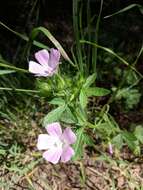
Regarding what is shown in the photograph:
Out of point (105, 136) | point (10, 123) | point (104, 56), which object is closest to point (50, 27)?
point (104, 56)

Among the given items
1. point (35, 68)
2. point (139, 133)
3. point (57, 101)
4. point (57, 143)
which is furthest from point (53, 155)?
point (139, 133)

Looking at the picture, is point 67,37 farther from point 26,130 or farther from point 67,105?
point 67,105

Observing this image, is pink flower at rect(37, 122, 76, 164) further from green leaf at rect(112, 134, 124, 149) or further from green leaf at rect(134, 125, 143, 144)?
green leaf at rect(134, 125, 143, 144)

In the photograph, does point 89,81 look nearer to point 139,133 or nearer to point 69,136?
point 69,136

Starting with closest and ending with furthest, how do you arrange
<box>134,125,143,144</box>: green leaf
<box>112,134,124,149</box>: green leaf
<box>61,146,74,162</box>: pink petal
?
<box>61,146,74,162</box>: pink petal, <box>112,134,124,149</box>: green leaf, <box>134,125,143,144</box>: green leaf

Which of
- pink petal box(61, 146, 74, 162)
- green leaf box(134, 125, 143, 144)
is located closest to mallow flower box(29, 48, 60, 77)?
pink petal box(61, 146, 74, 162)

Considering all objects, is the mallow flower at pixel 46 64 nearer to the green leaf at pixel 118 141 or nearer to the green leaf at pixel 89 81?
the green leaf at pixel 89 81
